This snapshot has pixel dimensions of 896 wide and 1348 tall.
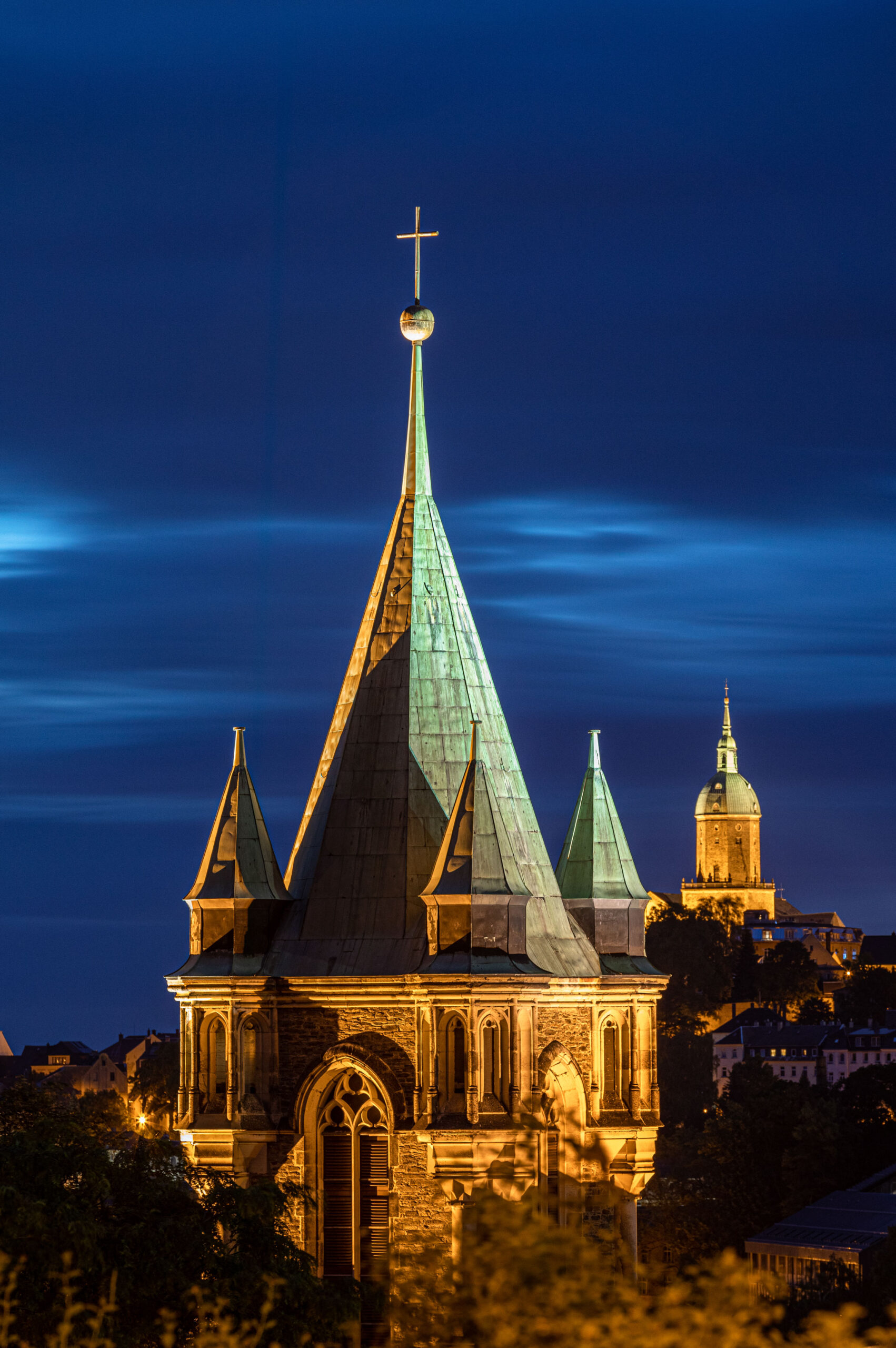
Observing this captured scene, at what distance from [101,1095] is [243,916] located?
157016 millimetres

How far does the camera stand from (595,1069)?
4650cm

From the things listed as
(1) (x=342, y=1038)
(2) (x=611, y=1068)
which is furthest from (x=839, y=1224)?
(1) (x=342, y=1038)

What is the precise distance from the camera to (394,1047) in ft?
145

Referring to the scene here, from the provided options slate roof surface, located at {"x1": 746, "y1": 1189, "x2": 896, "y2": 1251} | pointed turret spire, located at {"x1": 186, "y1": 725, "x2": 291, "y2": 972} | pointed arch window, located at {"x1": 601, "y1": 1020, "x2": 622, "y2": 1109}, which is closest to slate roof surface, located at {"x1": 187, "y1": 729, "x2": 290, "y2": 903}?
pointed turret spire, located at {"x1": 186, "y1": 725, "x2": 291, "y2": 972}

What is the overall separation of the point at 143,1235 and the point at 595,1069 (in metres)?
10.0

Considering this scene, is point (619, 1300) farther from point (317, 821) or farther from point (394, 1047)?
point (317, 821)

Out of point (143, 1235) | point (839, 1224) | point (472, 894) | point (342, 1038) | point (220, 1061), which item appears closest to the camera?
point (143, 1235)

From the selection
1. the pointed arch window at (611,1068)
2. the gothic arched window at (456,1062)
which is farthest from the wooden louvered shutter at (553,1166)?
the gothic arched window at (456,1062)

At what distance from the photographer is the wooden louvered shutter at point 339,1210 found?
1730 inches

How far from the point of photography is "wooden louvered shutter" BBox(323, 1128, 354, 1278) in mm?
43938

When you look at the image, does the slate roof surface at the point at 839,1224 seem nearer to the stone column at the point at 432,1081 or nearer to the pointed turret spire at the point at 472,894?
the pointed turret spire at the point at 472,894

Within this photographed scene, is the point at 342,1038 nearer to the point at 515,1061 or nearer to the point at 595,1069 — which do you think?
the point at 515,1061

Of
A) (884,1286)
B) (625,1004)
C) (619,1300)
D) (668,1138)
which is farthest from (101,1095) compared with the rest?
(619,1300)

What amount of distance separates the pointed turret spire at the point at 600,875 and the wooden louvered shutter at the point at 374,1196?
6.20 meters
